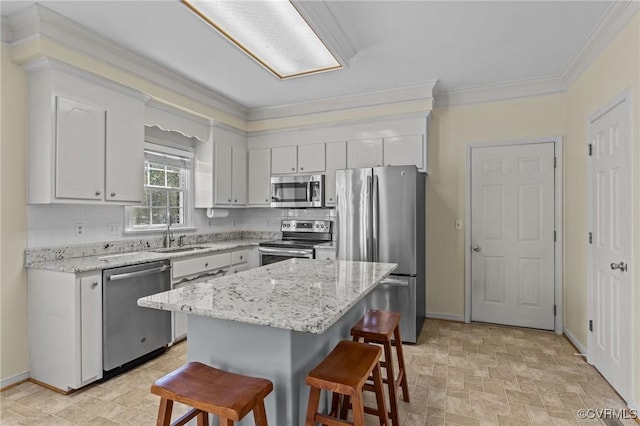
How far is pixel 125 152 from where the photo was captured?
3.05 metres

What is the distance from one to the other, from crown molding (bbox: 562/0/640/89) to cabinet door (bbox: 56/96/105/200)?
3.97 meters

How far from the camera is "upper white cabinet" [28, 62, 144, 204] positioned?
253cm

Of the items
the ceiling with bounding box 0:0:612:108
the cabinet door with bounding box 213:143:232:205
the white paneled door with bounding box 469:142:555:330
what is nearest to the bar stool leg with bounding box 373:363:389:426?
the ceiling with bounding box 0:0:612:108

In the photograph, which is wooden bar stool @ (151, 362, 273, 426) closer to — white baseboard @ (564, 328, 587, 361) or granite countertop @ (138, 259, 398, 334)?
granite countertop @ (138, 259, 398, 334)

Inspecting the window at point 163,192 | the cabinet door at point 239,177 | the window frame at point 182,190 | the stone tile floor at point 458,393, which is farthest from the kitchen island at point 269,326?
the cabinet door at point 239,177

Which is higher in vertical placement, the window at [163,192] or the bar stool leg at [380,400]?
the window at [163,192]

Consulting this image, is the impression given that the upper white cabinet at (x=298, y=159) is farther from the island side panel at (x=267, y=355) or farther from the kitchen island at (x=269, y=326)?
the island side panel at (x=267, y=355)

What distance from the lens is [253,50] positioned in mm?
2598

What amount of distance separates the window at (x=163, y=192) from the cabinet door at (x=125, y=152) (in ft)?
1.46

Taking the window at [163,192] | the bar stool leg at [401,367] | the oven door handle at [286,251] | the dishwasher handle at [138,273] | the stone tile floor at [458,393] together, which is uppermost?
the window at [163,192]

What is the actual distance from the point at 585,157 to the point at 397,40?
2.00 meters

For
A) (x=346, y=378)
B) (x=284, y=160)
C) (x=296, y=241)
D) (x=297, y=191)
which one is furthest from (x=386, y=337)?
(x=284, y=160)

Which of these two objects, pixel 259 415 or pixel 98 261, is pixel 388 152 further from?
pixel 259 415

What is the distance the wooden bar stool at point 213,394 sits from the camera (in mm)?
1228
